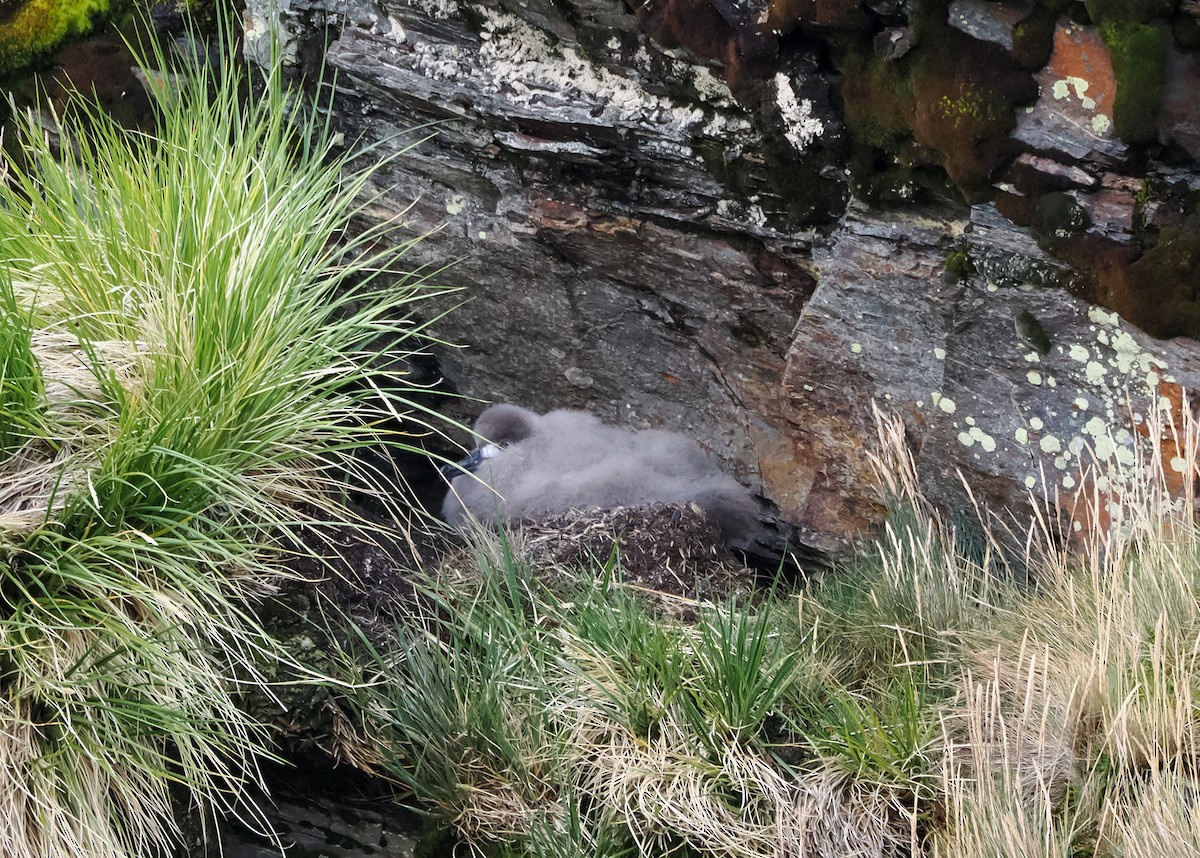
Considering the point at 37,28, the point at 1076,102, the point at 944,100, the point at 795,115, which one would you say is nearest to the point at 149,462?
the point at 795,115

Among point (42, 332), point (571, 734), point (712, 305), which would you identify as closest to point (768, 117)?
point (712, 305)

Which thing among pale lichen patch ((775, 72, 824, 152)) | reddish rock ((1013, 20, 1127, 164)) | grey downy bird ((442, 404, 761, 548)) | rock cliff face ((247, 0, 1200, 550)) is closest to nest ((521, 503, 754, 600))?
grey downy bird ((442, 404, 761, 548))

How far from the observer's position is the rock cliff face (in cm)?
323

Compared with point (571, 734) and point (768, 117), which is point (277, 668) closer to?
point (571, 734)

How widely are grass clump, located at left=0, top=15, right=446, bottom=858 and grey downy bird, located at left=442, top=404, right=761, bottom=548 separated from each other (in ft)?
2.89

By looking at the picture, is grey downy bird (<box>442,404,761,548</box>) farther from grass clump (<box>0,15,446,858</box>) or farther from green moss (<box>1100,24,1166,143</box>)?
green moss (<box>1100,24,1166,143</box>)

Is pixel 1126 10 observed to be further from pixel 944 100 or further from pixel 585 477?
pixel 585 477

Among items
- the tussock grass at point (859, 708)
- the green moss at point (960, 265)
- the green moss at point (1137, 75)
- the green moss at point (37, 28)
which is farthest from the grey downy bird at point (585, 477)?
the green moss at point (37, 28)

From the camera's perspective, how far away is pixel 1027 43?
321cm

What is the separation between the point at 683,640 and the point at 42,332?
6.44ft

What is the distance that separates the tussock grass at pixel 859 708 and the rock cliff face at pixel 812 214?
1.29 feet

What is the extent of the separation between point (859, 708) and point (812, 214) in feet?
5.64

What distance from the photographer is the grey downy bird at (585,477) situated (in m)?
4.36

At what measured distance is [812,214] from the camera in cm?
386
